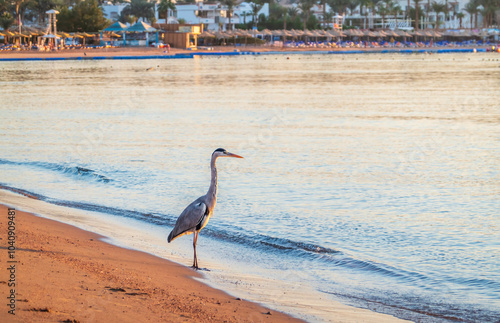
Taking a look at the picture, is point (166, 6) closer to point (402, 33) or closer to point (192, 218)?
point (402, 33)

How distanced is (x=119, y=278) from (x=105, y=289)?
0.59 meters

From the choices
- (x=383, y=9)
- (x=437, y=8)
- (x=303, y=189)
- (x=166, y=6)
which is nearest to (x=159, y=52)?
(x=166, y=6)

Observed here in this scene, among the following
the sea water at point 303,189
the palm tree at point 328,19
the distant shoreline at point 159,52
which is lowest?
the sea water at point 303,189

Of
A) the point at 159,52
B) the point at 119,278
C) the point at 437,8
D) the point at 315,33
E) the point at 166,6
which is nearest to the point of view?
the point at 119,278

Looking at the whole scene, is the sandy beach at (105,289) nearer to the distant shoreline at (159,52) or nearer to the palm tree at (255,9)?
the distant shoreline at (159,52)

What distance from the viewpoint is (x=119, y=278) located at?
7.61 metres

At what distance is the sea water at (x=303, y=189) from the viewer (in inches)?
342

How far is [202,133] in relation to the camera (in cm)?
2391

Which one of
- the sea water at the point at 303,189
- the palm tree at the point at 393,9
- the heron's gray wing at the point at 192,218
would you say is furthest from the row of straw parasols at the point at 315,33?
the heron's gray wing at the point at 192,218

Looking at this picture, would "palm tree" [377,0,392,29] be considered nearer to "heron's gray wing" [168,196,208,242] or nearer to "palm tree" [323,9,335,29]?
"palm tree" [323,9,335,29]

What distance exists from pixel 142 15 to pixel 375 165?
173m

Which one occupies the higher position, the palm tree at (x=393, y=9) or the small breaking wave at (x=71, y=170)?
the palm tree at (x=393, y=9)

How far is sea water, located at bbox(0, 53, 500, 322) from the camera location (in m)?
8.68

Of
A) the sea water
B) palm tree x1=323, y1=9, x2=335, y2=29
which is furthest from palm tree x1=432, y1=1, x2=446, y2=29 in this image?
the sea water
